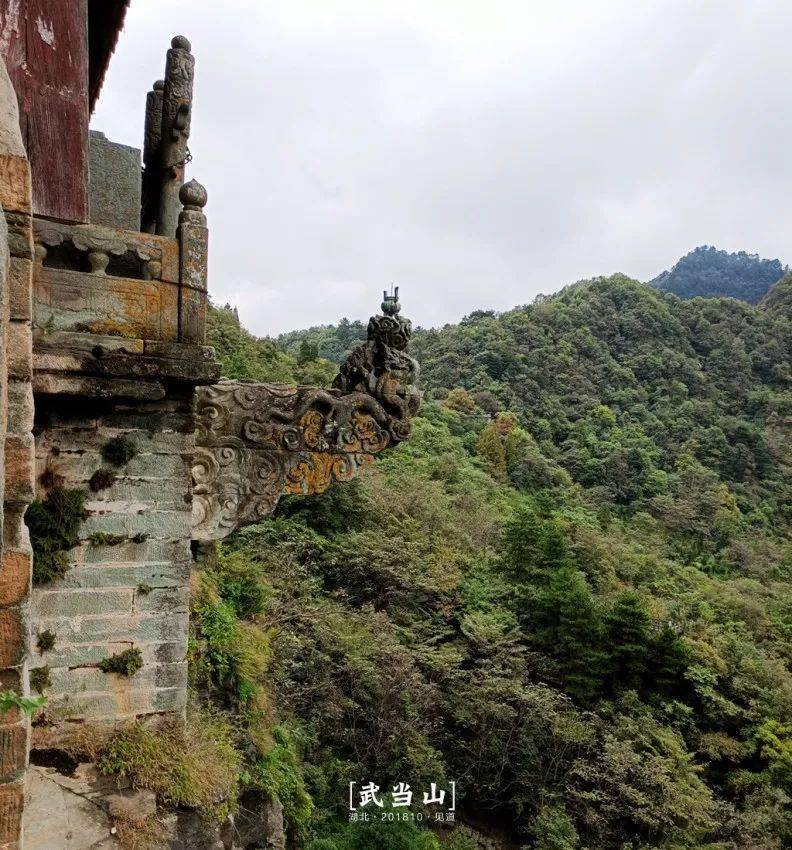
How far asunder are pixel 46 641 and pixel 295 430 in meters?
1.97

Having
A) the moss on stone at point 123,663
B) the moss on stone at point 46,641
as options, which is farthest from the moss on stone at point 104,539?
the moss on stone at point 123,663

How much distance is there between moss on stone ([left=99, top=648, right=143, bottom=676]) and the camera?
13.2ft

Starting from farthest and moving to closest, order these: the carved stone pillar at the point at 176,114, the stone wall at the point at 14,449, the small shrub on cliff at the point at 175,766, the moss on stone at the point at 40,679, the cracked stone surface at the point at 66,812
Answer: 1. the carved stone pillar at the point at 176,114
2. the small shrub on cliff at the point at 175,766
3. the moss on stone at the point at 40,679
4. the cracked stone surface at the point at 66,812
5. the stone wall at the point at 14,449

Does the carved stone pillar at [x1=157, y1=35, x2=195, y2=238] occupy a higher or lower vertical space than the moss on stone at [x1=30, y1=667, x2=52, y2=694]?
higher

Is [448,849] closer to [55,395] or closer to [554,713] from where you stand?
[554,713]

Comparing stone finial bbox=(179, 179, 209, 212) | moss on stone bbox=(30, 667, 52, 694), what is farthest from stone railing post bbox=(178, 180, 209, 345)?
moss on stone bbox=(30, 667, 52, 694)

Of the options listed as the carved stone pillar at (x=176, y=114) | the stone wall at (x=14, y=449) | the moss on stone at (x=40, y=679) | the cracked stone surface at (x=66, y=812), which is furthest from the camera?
the carved stone pillar at (x=176, y=114)

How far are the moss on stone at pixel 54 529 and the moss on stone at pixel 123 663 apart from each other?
0.56 m

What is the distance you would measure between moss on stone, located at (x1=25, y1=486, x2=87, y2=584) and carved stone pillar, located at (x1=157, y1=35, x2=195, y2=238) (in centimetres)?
205

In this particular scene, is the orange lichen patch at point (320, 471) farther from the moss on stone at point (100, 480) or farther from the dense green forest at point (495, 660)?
the dense green forest at point (495, 660)

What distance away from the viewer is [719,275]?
98000 millimetres

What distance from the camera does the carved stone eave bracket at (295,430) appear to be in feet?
15.2

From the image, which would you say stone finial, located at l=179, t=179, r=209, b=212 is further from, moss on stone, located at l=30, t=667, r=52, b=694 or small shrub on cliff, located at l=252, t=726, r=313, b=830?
small shrub on cliff, located at l=252, t=726, r=313, b=830

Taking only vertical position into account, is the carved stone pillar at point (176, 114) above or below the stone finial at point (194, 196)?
above
